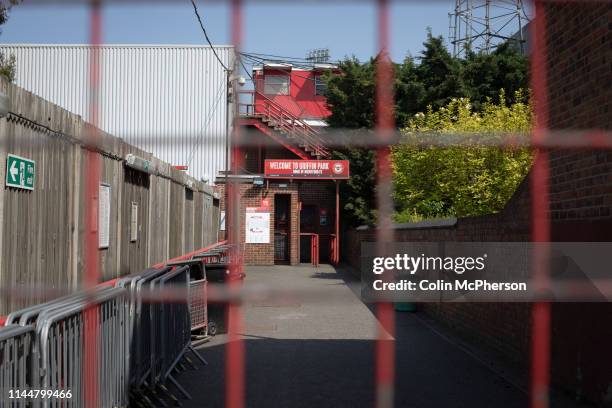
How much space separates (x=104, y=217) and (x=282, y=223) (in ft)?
49.5

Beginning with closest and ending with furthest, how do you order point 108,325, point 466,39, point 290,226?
point 466,39 < point 108,325 < point 290,226

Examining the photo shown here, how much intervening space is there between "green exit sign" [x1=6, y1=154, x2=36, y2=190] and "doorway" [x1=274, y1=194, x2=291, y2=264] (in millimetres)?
15119

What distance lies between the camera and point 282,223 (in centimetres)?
2109

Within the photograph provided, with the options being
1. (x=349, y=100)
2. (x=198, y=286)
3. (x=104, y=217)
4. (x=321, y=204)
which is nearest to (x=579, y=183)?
(x=349, y=100)

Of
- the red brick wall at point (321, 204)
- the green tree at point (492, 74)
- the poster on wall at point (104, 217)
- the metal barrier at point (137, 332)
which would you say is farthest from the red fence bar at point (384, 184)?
the red brick wall at point (321, 204)

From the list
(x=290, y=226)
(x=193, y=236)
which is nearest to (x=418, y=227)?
(x=193, y=236)

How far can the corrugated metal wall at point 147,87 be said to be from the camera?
173 centimetres

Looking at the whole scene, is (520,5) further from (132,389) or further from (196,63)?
(132,389)

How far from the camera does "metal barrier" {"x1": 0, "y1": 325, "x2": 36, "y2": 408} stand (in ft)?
9.64

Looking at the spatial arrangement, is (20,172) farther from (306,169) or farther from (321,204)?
(321,204)

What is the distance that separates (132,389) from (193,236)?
648cm

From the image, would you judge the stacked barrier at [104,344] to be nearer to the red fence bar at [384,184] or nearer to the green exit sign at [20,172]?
the red fence bar at [384,184]

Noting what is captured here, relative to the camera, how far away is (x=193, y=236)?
11586mm

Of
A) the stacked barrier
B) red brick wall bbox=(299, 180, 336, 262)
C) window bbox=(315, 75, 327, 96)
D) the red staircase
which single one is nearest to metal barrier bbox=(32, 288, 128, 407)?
the stacked barrier
